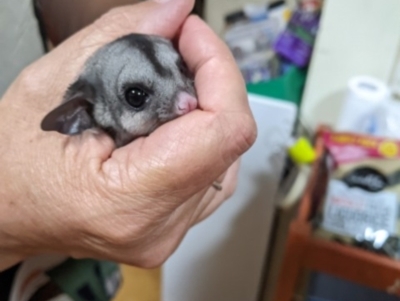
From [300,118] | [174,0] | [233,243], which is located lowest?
[233,243]

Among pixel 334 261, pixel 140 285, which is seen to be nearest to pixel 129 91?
pixel 334 261

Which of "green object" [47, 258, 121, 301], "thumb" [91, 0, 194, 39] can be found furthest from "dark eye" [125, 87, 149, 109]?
"green object" [47, 258, 121, 301]

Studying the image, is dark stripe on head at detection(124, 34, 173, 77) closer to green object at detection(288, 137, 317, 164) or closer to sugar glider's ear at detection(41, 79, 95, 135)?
sugar glider's ear at detection(41, 79, 95, 135)

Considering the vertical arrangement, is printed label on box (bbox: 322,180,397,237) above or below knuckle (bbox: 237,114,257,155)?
below

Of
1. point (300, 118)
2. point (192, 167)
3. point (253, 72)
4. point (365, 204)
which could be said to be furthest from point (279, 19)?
point (192, 167)

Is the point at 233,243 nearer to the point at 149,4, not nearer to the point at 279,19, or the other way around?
the point at 279,19

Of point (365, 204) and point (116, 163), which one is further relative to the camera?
point (365, 204)

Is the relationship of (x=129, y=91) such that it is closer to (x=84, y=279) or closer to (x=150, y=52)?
(x=150, y=52)
